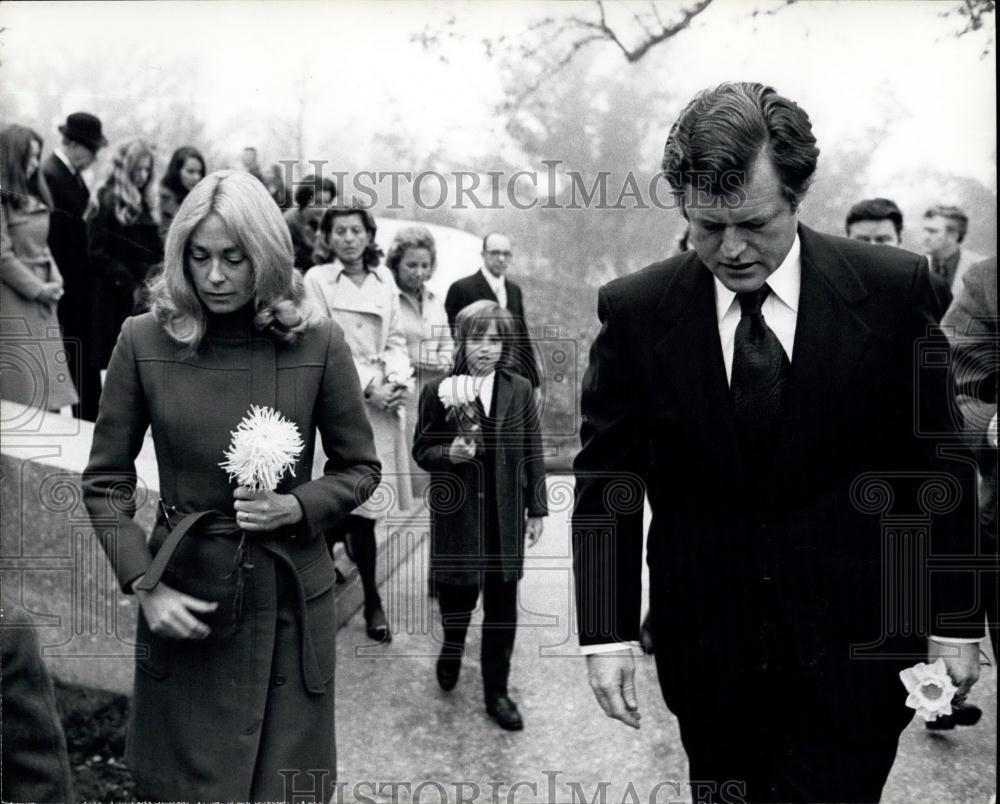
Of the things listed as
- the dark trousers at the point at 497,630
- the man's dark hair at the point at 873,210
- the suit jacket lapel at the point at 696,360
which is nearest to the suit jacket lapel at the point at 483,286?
the dark trousers at the point at 497,630

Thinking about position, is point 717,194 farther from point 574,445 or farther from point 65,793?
point 574,445

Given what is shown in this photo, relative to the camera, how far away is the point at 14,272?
14.0 ft

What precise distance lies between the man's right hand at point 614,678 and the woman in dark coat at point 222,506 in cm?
76

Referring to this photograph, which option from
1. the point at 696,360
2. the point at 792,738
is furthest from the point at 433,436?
the point at 792,738

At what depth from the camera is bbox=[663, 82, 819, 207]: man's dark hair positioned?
7.63ft

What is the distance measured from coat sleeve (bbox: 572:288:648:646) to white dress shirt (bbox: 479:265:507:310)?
202 cm

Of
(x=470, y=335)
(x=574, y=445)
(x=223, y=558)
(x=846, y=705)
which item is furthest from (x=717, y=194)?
(x=574, y=445)

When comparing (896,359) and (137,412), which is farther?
(137,412)

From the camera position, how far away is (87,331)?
169 inches

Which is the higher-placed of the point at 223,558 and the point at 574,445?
the point at 574,445

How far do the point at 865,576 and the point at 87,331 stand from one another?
3018mm

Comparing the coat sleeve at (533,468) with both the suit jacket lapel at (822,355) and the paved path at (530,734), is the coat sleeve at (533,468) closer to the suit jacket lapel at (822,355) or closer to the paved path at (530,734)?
the paved path at (530,734)

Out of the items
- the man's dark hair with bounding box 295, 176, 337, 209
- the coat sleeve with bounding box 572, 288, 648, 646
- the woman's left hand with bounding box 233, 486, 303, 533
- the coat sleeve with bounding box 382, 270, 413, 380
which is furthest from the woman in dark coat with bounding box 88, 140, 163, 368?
the coat sleeve with bounding box 572, 288, 648, 646

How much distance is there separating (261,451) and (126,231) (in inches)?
86.8
